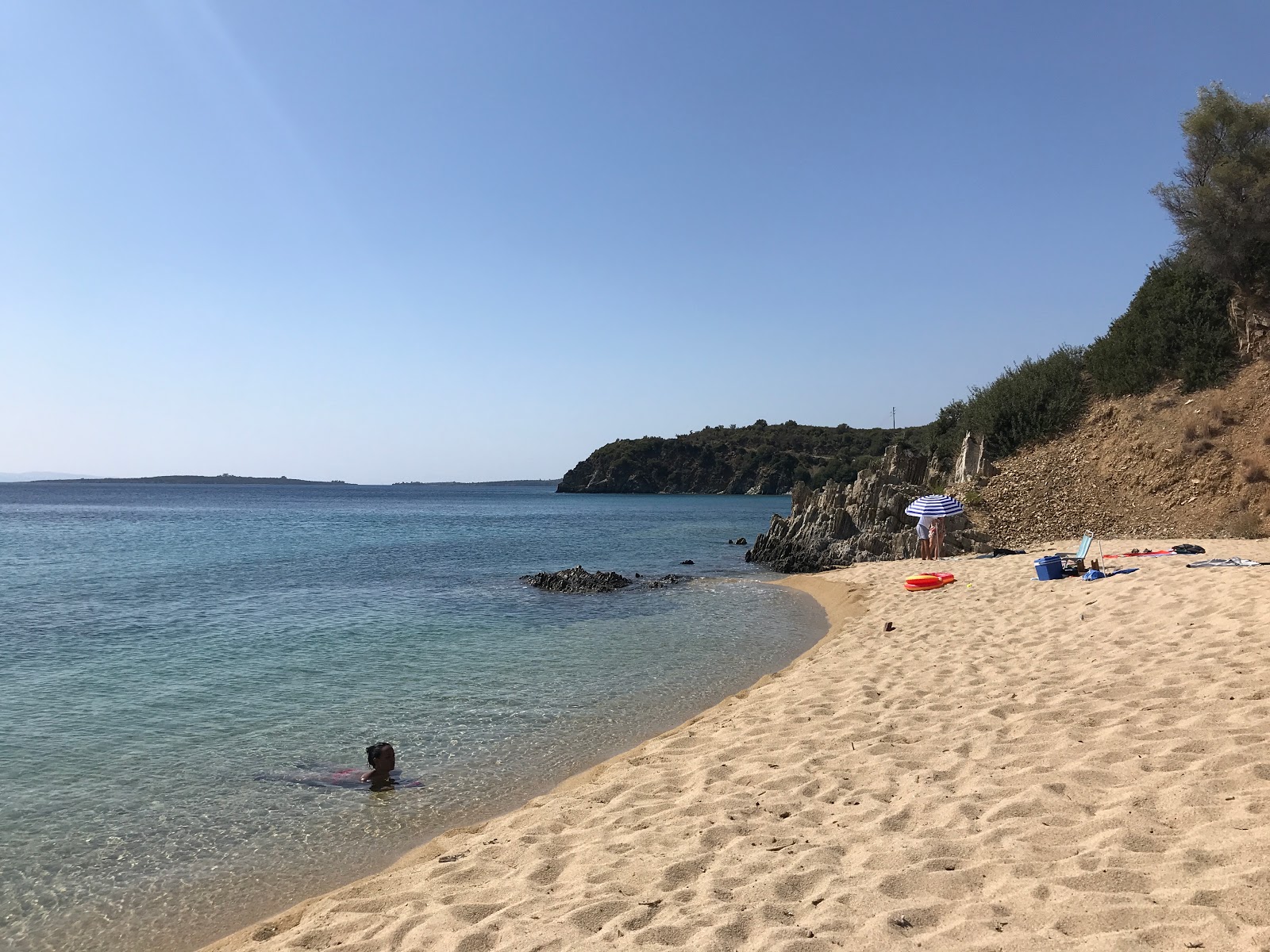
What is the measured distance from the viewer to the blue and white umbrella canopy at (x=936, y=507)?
68.7 ft

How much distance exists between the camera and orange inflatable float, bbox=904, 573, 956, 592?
17078 millimetres

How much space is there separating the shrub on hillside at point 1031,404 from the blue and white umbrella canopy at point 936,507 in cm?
914

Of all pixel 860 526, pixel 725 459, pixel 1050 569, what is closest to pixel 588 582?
pixel 860 526

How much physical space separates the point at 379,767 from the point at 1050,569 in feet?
41.5

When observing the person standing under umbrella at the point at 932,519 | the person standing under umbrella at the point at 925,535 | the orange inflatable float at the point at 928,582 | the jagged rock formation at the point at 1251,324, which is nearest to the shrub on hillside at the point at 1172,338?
the jagged rock formation at the point at 1251,324

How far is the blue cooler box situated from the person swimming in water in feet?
41.0

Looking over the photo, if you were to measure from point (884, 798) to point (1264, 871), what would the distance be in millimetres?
2226

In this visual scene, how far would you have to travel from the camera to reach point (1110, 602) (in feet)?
37.7

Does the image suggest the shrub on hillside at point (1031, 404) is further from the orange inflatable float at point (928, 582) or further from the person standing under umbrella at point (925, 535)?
the orange inflatable float at point (928, 582)

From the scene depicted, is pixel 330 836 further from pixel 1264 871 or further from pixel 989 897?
pixel 1264 871

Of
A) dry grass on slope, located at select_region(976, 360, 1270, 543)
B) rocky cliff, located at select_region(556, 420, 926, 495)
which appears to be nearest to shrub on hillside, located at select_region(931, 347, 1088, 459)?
dry grass on slope, located at select_region(976, 360, 1270, 543)

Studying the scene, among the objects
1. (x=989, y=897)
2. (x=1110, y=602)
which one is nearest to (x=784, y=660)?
(x=1110, y=602)

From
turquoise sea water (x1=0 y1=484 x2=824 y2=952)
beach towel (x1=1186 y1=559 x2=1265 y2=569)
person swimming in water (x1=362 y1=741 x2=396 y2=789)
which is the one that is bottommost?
turquoise sea water (x1=0 y1=484 x2=824 y2=952)

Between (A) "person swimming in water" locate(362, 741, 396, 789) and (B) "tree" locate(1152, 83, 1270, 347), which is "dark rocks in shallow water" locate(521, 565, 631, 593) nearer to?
(A) "person swimming in water" locate(362, 741, 396, 789)
